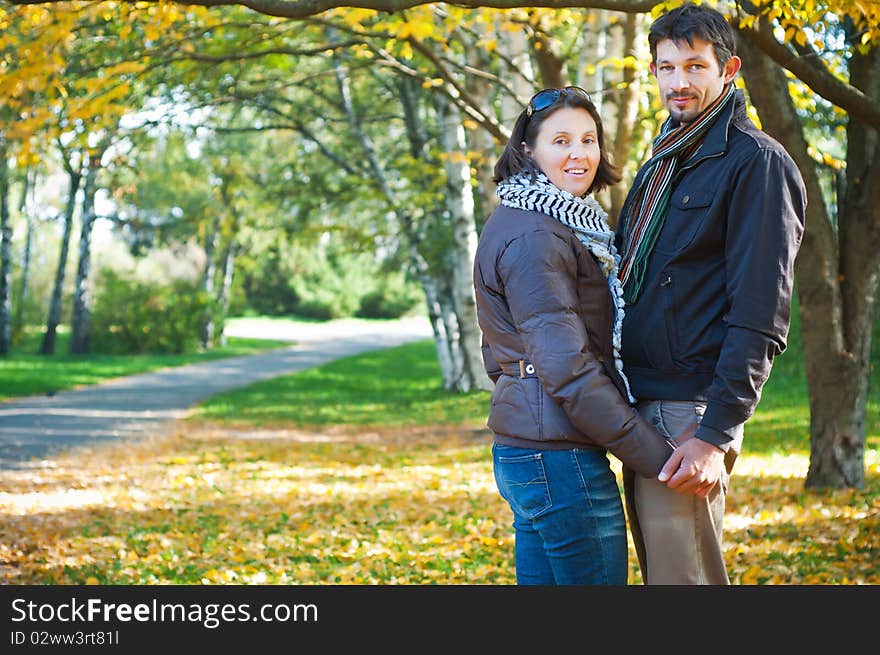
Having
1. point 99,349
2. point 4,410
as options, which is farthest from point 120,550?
point 99,349

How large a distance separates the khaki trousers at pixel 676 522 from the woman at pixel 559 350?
0.25ft

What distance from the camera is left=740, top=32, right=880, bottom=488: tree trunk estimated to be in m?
7.18

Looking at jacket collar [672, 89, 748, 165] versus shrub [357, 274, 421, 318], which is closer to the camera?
jacket collar [672, 89, 748, 165]

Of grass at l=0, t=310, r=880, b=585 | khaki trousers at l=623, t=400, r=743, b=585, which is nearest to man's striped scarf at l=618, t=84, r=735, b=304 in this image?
khaki trousers at l=623, t=400, r=743, b=585

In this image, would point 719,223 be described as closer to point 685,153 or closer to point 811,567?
point 685,153

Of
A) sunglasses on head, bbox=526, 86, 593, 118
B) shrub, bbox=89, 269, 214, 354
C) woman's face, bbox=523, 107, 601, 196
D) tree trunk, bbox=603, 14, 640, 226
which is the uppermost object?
tree trunk, bbox=603, 14, 640, 226

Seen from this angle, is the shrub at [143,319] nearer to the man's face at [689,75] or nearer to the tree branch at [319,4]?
the tree branch at [319,4]

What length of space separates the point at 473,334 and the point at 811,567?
9471mm

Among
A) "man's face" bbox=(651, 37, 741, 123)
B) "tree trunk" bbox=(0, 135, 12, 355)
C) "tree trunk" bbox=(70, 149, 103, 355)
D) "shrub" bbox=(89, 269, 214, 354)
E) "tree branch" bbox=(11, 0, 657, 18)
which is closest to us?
"man's face" bbox=(651, 37, 741, 123)

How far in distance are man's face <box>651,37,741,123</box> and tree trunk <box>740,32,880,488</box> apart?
4.29 metres

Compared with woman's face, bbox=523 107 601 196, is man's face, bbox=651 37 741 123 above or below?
above

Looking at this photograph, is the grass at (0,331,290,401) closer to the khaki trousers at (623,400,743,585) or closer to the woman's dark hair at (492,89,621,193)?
the woman's dark hair at (492,89,621,193)

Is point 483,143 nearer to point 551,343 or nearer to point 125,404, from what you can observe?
point 125,404

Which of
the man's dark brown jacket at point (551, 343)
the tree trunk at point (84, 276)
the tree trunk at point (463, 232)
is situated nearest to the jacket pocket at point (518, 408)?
the man's dark brown jacket at point (551, 343)
